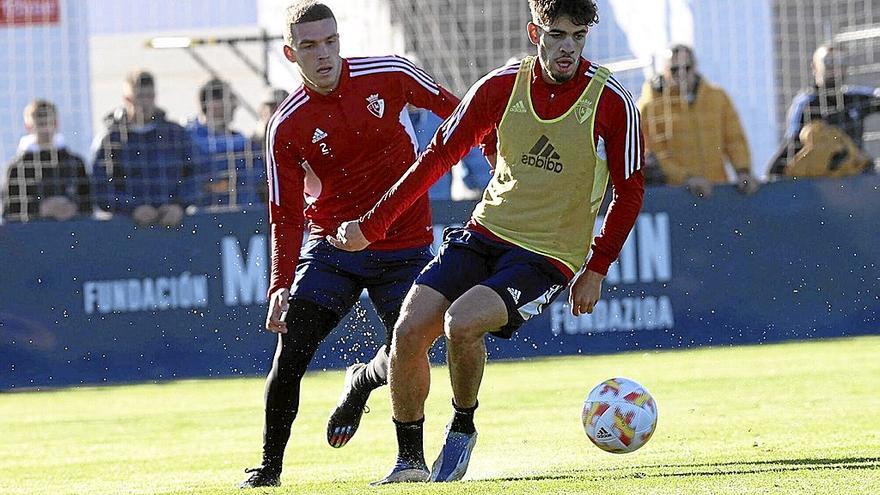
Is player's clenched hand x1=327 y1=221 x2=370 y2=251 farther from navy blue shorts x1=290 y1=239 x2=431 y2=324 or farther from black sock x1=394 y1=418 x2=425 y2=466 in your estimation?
black sock x1=394 y1=418 x2=425 y2=466

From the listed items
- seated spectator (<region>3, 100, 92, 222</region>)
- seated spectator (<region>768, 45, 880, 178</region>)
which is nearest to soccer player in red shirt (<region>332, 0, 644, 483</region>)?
seated spectator (<region>3, 100, 92, 222</region>)

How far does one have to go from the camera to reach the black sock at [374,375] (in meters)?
7.58

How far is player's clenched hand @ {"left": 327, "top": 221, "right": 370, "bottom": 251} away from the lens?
6.69 meters

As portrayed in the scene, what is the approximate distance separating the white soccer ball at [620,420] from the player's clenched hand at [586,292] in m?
0.50

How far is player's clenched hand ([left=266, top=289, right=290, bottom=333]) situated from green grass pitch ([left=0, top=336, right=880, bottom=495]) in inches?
28.2

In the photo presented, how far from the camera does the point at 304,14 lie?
7.02m

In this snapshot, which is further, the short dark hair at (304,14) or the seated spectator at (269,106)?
the seated spectator at (269,106)

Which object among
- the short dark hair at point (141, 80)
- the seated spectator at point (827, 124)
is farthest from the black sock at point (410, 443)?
the seated spectator at point (827, 124)

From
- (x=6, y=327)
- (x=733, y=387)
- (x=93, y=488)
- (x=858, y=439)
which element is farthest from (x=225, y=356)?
(x=858, y=439)

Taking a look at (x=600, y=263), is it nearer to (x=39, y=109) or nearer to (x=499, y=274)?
(x=499, y=274)

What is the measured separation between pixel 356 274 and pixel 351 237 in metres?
0.67

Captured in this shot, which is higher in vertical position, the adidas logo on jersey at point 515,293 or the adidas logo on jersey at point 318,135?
the adidas logo on jersey at point 318,135

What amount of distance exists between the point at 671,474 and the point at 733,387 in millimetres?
4157

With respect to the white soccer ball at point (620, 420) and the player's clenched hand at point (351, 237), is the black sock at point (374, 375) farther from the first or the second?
the white soccer ball at point (620, 420)
